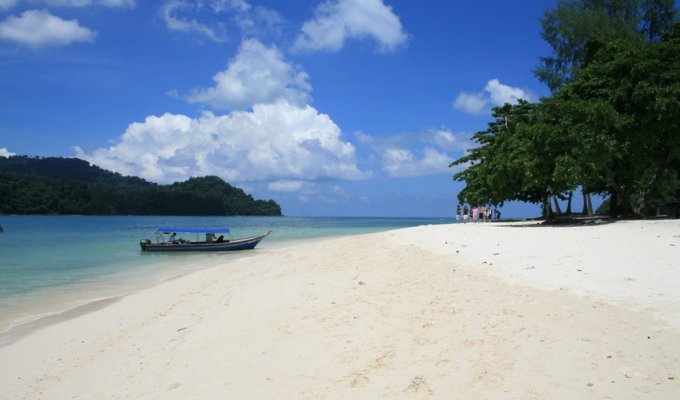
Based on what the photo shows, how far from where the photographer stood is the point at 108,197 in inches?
5782

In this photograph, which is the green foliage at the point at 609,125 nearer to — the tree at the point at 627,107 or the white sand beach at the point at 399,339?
the tree at the point at 627,107

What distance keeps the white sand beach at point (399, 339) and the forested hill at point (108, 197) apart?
139688 millimetres

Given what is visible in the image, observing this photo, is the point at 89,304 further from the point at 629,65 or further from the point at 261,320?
the point at 629,65

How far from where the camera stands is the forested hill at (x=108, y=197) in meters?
125

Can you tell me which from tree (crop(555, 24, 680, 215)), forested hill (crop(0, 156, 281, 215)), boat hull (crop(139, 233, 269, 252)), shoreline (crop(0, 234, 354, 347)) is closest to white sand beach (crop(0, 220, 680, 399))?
shoreline (crop(0, 234, 354, 347))

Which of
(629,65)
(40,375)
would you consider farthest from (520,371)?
(629,65)

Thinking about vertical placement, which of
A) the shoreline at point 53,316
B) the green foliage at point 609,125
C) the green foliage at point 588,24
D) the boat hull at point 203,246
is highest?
the green foliage at point 588,24

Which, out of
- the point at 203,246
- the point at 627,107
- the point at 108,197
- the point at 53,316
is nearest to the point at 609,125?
the point at 627,107

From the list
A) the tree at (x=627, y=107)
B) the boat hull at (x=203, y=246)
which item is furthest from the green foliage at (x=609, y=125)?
the boat hull at (x=203, y=246)

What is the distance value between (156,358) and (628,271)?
26.3 ft

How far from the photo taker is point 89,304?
39.1 ft

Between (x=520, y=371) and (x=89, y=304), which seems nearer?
(x=520, y=371)

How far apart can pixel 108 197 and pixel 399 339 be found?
6346 inches

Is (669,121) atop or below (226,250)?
atop
